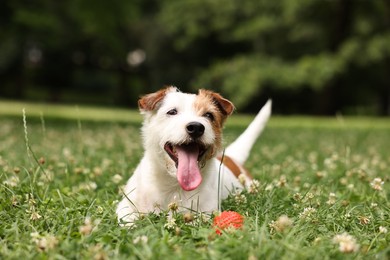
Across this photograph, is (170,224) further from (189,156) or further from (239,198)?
(239,198)

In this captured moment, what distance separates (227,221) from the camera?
→ 3.07 meters

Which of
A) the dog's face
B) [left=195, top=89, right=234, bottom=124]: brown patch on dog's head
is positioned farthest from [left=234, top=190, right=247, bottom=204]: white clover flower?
[left=195, top=89, right=234, bottom=124]: brown patch on dog's head

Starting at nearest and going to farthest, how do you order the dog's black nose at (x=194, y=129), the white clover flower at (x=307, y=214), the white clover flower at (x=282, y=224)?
the white clover flower at (x=282, y=224) → the white clover flower at (x=307, y=214) → the dog's black nose at (x=194, y=129)

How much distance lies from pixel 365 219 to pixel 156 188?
4.77 ft

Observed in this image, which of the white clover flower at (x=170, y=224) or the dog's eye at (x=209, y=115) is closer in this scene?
the white clover flower at (x=170, y=224)

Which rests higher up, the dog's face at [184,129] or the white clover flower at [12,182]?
the dog's face at [184,129]

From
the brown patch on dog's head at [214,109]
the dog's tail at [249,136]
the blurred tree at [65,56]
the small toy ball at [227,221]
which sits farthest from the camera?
the blurred tree at [65,56]

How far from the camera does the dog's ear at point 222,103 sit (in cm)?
387

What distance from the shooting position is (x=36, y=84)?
45.3 meters

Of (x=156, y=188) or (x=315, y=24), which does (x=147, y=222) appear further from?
(x=315, y=24)

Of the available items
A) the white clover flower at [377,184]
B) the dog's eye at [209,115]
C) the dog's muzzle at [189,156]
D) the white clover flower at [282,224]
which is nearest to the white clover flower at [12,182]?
the dog's muzzle at [189,156]

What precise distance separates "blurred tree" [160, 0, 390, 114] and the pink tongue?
52.4 feet

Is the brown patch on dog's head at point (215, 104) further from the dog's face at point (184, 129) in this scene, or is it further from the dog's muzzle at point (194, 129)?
the dog's muzzle at point (194, 129)

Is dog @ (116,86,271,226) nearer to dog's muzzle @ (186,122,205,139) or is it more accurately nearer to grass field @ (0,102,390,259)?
dog's muzzle @ (186,122,205,139)
